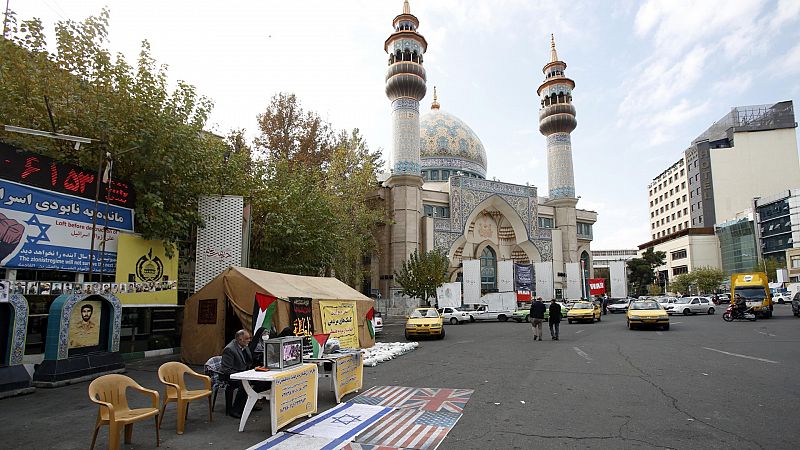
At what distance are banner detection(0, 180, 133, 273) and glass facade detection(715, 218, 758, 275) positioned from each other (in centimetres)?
7525

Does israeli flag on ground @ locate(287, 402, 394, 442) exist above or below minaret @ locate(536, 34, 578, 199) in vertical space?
below

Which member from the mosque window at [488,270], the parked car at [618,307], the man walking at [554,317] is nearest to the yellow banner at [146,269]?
the man walking at [554,317]

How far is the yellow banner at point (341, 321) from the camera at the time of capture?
42.9ft

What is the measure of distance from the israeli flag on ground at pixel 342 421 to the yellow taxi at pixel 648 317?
15357mm

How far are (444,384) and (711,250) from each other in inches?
3085

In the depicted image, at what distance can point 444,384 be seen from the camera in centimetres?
850

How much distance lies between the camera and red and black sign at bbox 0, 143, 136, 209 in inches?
402

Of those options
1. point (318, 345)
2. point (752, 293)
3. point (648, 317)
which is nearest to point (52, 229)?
point (318, 345)

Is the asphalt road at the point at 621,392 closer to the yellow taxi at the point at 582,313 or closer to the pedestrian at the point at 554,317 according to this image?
the pedestrian at the point at 554,317

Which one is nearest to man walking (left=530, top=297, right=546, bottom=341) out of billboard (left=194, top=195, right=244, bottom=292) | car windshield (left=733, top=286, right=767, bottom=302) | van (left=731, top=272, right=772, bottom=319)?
billboard (left=194, top=195, right=244, bottom=292)

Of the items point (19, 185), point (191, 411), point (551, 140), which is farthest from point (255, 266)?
point (551, 140)

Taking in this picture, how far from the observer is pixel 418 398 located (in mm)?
7375

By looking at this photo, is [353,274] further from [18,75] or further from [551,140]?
[551,140]

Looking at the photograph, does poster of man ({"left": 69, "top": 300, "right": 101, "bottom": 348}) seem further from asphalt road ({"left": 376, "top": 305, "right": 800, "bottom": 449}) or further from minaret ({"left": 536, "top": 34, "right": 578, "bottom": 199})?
minaret ({"left": 536, "top": 34, "right": 578, "bottom": 199})
